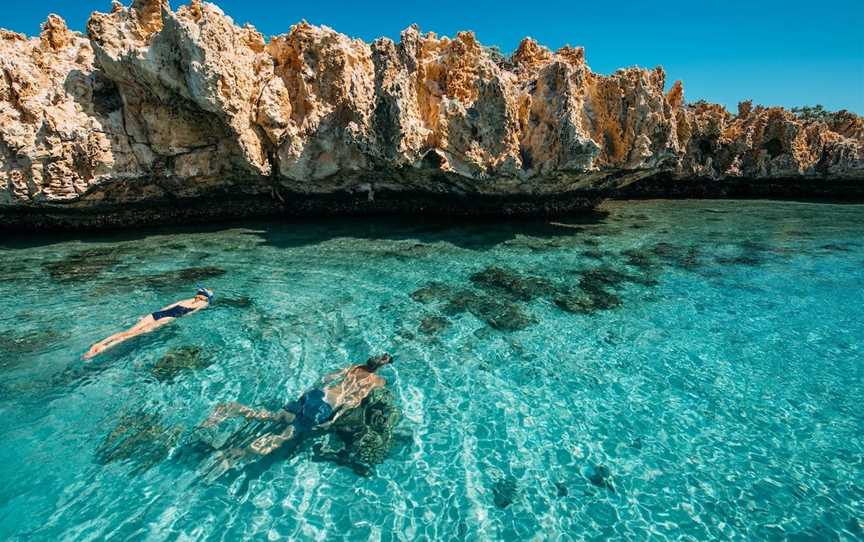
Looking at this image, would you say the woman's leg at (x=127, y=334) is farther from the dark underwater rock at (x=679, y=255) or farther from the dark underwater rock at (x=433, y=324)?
the dark underwater rock at (x=679, y=255)

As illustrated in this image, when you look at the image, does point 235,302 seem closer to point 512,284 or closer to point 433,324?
point 433,324

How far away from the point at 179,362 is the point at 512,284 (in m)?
9.50

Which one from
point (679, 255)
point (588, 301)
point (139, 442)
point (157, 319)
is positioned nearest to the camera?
point (139, 442)

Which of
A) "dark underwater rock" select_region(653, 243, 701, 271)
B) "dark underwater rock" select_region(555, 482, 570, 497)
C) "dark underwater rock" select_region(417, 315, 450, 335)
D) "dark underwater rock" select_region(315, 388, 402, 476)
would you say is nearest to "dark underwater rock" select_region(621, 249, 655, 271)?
"dark underwater rock" select_region(653, 243, 701, 271)

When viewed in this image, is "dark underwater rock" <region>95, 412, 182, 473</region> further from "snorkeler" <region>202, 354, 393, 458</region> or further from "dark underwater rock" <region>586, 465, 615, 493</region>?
"dark underwater rock" <region>586, 465, 615, 493</region>

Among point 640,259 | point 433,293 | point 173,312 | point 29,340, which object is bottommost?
point 29,340

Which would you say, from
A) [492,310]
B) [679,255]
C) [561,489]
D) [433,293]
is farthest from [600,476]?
[679,255]

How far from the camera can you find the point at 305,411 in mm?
6965

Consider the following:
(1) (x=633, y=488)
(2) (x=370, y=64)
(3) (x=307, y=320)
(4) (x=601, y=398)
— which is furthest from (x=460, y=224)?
(1) (x=633, y=488)

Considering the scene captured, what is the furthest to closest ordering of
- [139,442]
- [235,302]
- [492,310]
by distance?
[235,302]
[492,310]
[139,442]

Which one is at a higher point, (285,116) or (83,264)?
(285,116)

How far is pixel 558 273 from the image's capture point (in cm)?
1404

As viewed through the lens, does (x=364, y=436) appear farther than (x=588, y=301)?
No

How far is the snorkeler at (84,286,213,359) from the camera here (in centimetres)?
903
